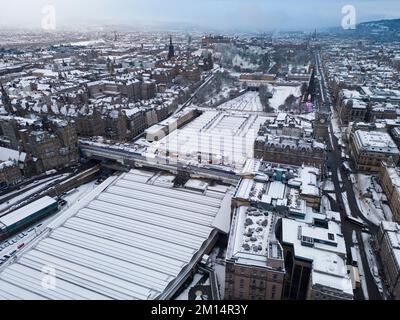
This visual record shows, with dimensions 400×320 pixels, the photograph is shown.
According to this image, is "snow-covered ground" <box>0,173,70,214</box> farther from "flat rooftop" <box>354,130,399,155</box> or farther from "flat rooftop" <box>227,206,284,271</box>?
"flat rooftop" <box>354,130,399,155</box>

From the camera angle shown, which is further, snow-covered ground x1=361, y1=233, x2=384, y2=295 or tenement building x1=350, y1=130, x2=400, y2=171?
tenement building x1=350, y1=130, x2=400, y2=171

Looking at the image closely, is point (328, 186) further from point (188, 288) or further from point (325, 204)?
point (188, 288)

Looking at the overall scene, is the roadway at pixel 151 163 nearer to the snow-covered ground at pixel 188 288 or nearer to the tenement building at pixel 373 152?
the snow-covered ground at pixel 188 288

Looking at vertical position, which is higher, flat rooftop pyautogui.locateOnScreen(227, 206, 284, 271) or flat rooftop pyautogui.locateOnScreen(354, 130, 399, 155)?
flat rooftop pyautogui.locateOnScreen(354, 130, 399, 155)

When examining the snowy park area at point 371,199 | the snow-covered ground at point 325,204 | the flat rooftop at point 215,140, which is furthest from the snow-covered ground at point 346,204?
the flat rooftop at point 215,140

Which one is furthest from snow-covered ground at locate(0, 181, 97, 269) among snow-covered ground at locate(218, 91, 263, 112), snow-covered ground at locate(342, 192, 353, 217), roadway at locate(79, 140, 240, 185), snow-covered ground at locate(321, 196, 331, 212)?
snow-covered ground at locate(218, 91, 263, 112)

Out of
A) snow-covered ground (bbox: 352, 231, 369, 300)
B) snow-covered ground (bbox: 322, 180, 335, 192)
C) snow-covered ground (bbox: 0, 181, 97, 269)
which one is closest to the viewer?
snow-covered ground (bbox: 352, 231, 369, 300)

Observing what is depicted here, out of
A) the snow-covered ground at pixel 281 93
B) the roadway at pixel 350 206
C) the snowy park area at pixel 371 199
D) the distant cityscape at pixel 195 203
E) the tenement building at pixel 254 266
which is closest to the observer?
the tenement building at pixel 254 266

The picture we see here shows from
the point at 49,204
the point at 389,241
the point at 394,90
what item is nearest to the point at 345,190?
the point at 389,241
